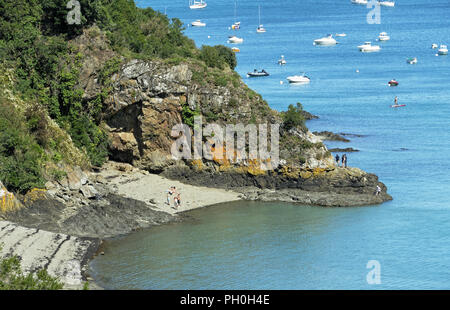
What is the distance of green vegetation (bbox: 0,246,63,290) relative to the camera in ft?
96.6

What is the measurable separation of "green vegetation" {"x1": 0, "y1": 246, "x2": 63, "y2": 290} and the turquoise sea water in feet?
16.1

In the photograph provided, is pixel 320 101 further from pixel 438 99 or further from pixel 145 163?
pixel 145 163

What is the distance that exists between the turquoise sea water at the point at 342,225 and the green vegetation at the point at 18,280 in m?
4.91

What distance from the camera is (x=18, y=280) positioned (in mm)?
29922

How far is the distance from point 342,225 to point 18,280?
21017mm

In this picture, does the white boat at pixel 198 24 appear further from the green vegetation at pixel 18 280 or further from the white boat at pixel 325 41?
the green vegetation at pixel 18 280

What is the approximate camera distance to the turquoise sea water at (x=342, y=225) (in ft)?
122

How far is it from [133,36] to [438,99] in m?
41.4

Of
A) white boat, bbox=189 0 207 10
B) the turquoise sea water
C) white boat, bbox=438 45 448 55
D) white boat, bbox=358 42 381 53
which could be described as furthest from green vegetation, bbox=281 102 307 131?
white boat, bbox=189 0 207 10

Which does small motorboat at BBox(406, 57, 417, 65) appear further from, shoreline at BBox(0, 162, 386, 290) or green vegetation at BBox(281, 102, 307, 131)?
shoreline at BBox(0, 162, 386, 290)

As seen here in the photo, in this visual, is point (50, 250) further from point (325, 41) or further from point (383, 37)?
point (383, 37)

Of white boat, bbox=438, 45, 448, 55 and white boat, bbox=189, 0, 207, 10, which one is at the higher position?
white boat, bbox=189, 0, 207, 10

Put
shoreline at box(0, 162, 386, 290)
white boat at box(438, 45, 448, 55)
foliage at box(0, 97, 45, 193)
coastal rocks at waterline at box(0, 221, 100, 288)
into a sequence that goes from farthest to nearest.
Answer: white boat at box(438, 45, 448, 55) < foliage at box(0, 97, 45, 193) < shoreline at box(0, 162, 386, 290) < coastal rocks at waterline at box(0, 221, 100, 288)

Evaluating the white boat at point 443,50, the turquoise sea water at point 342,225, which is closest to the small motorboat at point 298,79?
the turquoise sea water at point 342,225
